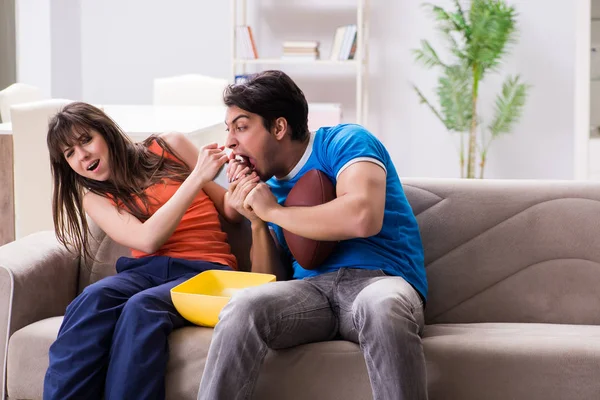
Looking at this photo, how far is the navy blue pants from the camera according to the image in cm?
187

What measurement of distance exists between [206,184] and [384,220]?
1.97ft

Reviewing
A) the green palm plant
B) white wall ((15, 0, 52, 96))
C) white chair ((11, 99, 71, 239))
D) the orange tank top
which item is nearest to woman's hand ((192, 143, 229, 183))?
the orange tank top

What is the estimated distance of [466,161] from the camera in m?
5.89

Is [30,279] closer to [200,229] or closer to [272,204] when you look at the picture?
[200,229]

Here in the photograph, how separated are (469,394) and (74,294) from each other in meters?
1.18

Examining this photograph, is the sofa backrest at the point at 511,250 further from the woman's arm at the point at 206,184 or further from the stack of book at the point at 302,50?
the stack of book at the point at 302,50

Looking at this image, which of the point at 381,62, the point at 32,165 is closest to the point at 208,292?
the point at 32,165

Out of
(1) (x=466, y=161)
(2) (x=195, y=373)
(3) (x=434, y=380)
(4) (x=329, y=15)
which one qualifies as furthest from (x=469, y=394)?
(4) (x=329, y=15)

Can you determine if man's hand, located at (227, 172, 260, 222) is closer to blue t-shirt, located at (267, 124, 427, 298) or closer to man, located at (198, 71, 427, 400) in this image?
man, located at (198, 71, 427, 400)

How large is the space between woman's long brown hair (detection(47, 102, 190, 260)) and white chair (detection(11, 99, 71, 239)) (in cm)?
85

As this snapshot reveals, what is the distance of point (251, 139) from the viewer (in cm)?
209

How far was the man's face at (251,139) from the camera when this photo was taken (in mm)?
2084

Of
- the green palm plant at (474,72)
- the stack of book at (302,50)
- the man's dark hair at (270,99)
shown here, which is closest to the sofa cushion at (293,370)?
the man's dark hair at (270,99)

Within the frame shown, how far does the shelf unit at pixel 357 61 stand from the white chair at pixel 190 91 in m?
0.67
